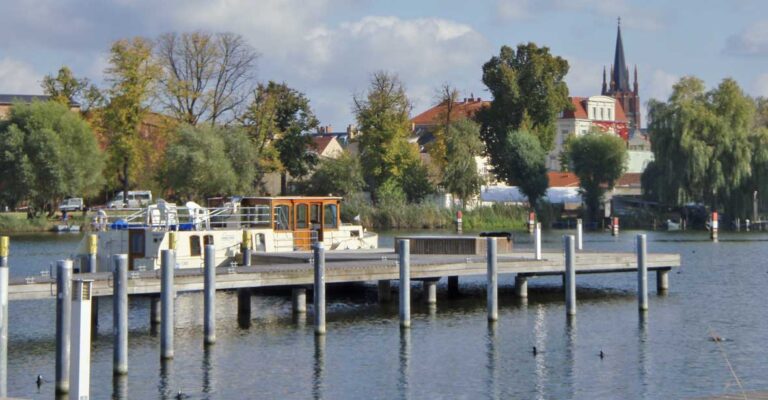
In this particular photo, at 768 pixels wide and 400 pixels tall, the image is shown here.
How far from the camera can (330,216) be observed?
1930 inches

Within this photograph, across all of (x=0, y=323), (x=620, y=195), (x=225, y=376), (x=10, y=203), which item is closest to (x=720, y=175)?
(x=620, y=195)

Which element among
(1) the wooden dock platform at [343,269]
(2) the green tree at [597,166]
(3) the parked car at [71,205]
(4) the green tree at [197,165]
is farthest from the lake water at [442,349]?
(2) the green tree at [597,166]

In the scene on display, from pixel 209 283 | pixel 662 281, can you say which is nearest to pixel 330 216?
pixel 662 281

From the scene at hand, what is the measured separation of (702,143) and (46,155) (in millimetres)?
45514

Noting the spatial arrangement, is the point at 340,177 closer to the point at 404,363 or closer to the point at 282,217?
the point at 282,217

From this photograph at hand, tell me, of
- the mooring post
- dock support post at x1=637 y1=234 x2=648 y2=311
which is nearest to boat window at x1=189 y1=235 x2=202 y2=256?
dock support post at x1=637 y1=234 x2=648 y2=311

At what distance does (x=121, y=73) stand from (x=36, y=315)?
53248 millimetres

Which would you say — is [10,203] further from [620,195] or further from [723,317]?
[723,317]

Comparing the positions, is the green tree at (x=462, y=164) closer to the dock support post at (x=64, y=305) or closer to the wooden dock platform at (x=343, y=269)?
the wooden dock platform at (x=343, y=269)

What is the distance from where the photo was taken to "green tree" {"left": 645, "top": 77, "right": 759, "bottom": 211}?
291ft

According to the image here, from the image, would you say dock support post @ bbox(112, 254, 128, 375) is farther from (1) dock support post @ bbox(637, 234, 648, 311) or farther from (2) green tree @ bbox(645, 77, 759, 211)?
(2) green tree @ bbox(645, 77, 759, 211)

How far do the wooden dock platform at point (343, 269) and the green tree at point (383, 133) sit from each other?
5447cm

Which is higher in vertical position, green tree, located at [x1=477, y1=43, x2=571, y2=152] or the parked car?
green tree, located at [x1=477, y1=43, x2=571, y2=152]

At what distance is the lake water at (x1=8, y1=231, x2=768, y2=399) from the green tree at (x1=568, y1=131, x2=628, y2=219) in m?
55.8
